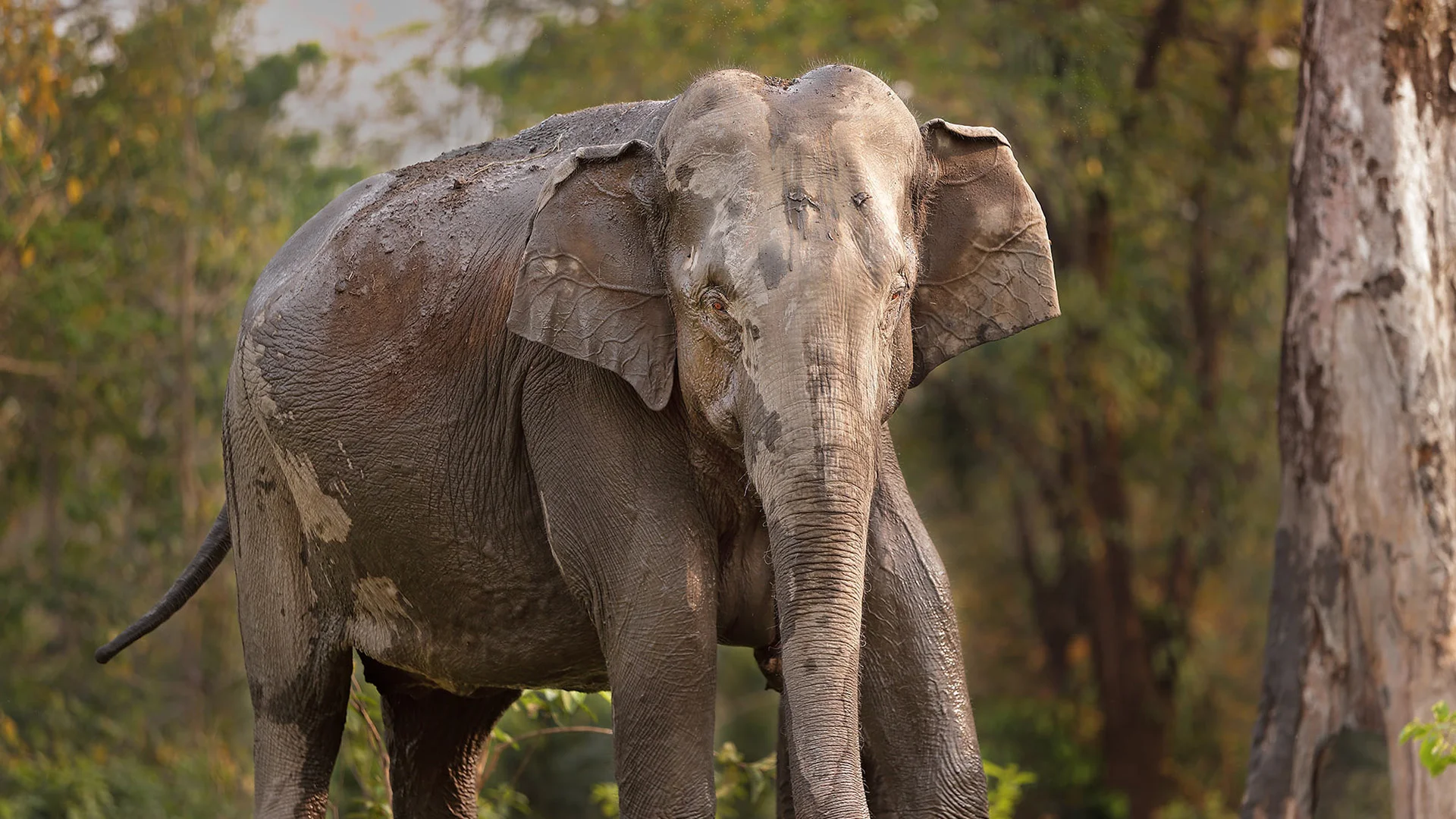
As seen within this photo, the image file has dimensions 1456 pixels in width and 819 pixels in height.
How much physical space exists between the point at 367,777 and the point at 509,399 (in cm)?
355

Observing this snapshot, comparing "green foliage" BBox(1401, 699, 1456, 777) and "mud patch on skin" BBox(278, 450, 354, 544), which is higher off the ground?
"mud patch on skin" BBox(278, 450, 354, 544)

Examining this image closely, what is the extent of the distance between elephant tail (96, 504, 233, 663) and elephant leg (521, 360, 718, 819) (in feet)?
5.79

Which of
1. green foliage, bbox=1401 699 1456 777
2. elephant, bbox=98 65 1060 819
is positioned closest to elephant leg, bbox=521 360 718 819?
elephant, bbox=98 65 1060 819

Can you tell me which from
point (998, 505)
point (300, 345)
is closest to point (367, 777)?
point (300, 345)

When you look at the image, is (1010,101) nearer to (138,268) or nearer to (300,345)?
(138,268)

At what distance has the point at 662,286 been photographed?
3924 mm

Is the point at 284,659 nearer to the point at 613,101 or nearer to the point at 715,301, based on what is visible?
the point at 715,301

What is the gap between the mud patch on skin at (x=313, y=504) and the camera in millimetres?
4707

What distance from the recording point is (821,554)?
3.52 m

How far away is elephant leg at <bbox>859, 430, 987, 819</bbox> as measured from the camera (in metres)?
4.09

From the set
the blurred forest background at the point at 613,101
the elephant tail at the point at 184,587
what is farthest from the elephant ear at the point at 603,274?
the blurred forest background at the point at 613,101

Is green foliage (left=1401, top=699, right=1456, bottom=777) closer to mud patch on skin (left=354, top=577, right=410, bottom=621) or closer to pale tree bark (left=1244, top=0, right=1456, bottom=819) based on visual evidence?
mud patch on skin (left=354, top=577, right=410, bottom=621)

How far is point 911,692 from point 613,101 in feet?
33.9

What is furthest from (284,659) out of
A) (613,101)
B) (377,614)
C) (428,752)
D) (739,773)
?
(613,101)
